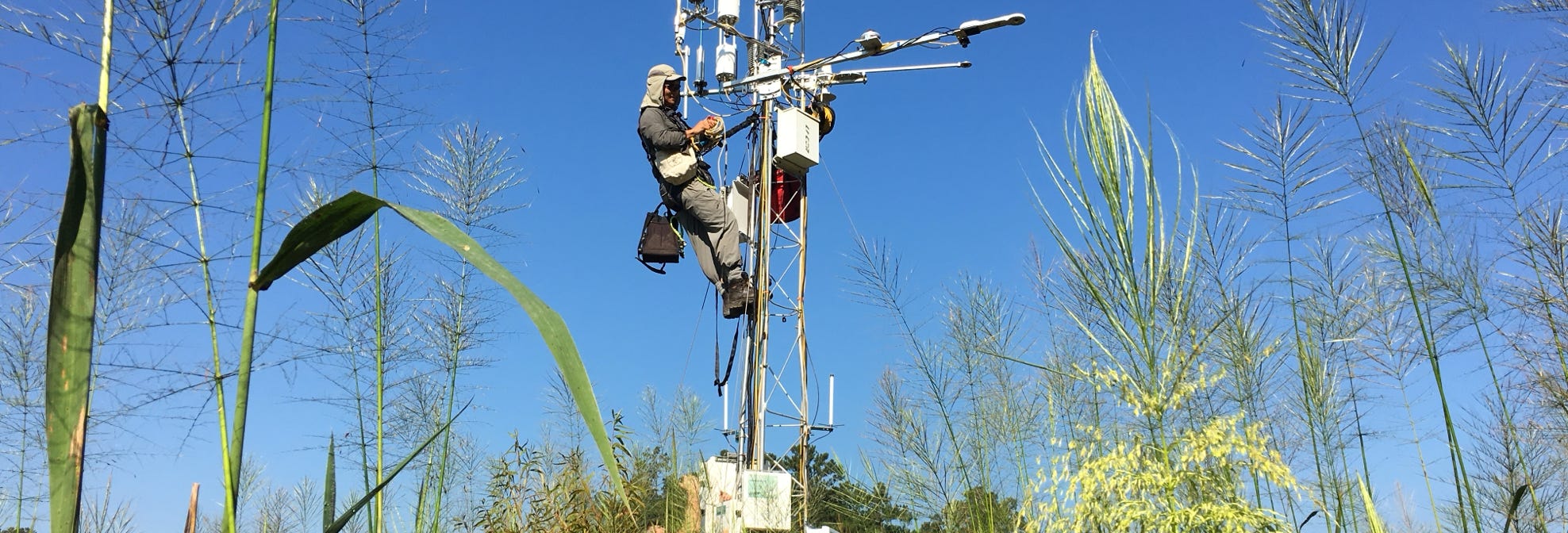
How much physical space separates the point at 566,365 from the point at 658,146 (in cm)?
523

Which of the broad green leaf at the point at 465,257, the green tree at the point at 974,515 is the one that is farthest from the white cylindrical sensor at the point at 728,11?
the broad green leaf at the point at 465,257

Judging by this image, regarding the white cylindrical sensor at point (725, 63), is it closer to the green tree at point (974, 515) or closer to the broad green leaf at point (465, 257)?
the green tree at point (974, 515)

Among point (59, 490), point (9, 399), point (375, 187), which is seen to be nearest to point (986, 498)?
point (375, 187)

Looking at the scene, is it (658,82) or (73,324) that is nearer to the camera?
(73,324)

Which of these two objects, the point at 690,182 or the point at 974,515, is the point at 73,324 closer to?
the point at 974,515

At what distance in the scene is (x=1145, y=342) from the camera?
205 centimetres

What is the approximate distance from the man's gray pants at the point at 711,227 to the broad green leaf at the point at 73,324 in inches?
198

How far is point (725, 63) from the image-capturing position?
6.66 metres

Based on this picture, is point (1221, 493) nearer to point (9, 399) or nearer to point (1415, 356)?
→ point (1415, 356)

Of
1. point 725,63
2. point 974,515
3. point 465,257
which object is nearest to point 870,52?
point 725,63

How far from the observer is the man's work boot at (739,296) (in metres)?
6.01

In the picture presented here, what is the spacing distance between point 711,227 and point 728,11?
1.49m

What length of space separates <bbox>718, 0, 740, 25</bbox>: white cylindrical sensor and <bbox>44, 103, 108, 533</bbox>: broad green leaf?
19.3ft

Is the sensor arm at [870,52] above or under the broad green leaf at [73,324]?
above
